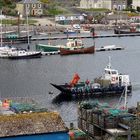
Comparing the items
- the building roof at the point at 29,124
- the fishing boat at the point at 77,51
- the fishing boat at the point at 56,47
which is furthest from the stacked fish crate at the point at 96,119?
the fishing boat at the point at 56,47

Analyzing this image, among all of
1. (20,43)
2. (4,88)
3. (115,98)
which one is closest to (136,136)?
(115,98)

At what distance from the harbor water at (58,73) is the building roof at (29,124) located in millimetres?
7057

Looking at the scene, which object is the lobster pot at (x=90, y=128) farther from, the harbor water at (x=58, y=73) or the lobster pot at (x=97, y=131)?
the harbor water at (x=58, y=73)

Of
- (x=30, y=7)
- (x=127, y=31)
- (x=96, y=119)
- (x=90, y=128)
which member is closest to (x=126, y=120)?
(x=96, y=119)

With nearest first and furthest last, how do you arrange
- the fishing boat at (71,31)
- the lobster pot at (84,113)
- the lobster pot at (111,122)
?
1. the lobster pot at (111,122)
2. the lobster pot at (84,113)
3. the fishing boat at (71,31)

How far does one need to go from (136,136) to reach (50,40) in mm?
46726

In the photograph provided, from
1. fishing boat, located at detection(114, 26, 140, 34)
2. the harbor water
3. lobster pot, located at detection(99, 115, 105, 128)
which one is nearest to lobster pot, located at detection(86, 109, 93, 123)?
lobster pot, located at detection(99, 115, 105, 128)

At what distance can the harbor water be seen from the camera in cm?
2799

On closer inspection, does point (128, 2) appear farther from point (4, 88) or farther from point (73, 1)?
point (4, 88)

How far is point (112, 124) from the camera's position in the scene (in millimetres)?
16578

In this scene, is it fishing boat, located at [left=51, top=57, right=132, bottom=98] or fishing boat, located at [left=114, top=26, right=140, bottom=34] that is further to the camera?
fishing boat, located at [left=114, top=26, right=140, bottom=34]

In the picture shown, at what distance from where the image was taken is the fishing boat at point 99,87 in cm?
2902

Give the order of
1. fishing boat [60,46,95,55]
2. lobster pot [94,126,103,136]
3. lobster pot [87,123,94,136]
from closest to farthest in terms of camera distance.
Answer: lobster pot [94,126,103,136]
lobster pot [87,123,94,136]
fishing boat [60,46,95,55]

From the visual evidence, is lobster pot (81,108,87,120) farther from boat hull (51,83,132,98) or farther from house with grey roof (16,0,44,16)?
house with grey roof (16,0,44,16)
